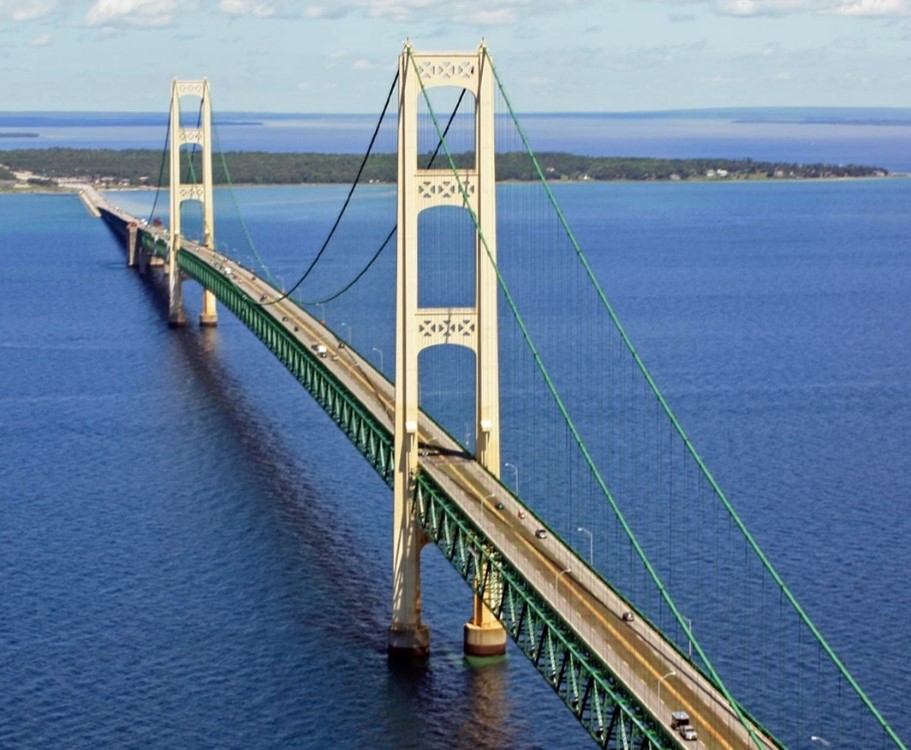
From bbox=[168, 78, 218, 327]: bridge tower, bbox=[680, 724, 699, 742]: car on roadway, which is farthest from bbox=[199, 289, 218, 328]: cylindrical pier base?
bbox=[680, 724, 699, 742]: car on roadway

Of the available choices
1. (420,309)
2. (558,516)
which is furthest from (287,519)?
(420,309)

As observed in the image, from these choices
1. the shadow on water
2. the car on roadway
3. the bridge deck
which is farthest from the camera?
the shadow on water

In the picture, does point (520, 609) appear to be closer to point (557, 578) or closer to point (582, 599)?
point (557, 578)

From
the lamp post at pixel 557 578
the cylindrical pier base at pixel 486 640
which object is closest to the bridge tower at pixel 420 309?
the cylindrical pier base at pixel 486 640

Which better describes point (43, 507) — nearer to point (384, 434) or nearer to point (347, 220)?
point (384, 434)

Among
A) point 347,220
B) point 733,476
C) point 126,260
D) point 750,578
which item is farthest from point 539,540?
point 347,220

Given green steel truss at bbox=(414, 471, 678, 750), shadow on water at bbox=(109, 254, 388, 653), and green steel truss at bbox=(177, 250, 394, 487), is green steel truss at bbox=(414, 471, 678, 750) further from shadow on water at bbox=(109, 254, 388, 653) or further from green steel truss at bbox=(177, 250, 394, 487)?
green steel truss at bbox=(177, 250, 394, 487)
